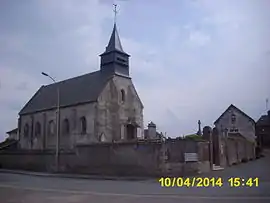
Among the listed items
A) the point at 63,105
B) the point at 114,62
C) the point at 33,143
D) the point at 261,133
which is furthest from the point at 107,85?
the point at 261,133

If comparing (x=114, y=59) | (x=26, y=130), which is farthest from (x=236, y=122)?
(x=26, y=130)

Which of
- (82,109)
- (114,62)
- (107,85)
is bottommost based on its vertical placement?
(82,109)

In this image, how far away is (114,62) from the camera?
50250mm

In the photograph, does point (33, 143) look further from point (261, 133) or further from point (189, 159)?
point (261, 133)

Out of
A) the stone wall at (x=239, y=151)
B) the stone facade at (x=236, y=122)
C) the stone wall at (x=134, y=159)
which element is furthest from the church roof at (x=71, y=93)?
the stone facade at (x=236, y=122)

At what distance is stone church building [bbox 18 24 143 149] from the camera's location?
153 ft

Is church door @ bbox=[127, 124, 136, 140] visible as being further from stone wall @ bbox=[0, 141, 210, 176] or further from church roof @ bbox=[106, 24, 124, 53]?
stone wall @ bbox=[0, 141, 210, 176]

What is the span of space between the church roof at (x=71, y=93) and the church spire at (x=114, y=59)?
1.28m

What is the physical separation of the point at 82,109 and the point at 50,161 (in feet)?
44.6

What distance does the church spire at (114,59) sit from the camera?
50.4m

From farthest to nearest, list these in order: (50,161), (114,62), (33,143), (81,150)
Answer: (33,143)
(114,62)
(50,161)
(81,150)

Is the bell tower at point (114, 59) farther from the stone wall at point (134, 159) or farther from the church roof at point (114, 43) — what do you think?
the stone wall at point (134, 159)

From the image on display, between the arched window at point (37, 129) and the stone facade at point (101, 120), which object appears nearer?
the stone facade at point (101, 120)

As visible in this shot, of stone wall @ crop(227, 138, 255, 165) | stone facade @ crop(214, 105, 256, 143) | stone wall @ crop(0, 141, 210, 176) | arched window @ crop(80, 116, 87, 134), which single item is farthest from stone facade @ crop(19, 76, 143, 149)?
stone facade @ crop(214, 105, 256, 143)
